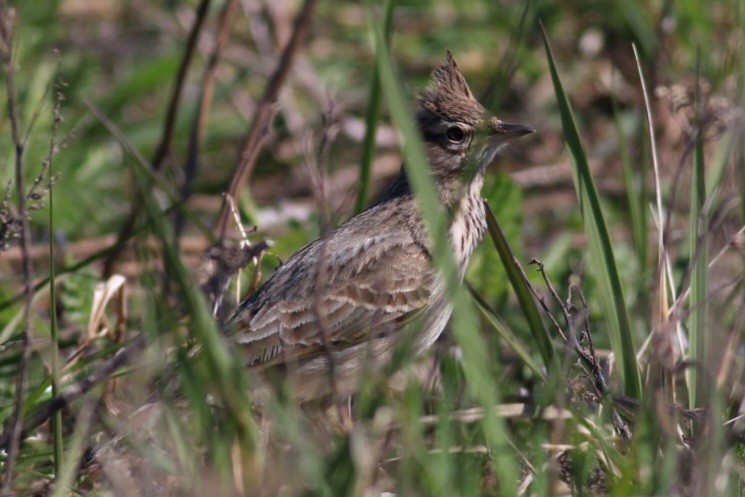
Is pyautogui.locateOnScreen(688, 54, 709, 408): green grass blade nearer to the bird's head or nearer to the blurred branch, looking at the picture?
the bird's head

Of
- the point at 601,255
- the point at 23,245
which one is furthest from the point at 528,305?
the point at 23,245

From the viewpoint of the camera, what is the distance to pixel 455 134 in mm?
4980

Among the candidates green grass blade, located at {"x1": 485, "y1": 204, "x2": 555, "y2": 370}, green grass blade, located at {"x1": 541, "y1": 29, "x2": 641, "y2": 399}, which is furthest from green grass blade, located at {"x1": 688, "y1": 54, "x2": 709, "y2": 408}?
green grass blade, located at {"x1": 485, "y1": 204, "x2": 555, "y2": 370}

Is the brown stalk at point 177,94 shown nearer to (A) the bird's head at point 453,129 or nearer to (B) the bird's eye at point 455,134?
(A) the bird's head at point 453,129

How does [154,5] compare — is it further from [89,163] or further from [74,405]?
[74,405]

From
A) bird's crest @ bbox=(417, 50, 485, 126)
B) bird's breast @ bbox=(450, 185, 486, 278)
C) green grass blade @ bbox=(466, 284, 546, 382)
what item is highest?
bird's crest @ bbox=(417, 50, 485, 126)

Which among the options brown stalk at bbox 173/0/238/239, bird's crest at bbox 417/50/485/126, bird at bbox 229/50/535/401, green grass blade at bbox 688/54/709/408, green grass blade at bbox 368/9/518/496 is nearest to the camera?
green grass blade at bbox 368/9/518/496

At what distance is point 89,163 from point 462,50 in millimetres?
2566

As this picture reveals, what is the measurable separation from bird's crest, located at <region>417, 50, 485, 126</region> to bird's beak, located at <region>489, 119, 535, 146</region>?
A: 0.39 feet

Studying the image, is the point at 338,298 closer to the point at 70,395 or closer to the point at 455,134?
the point at 455,134

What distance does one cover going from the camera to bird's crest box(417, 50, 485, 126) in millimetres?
4855

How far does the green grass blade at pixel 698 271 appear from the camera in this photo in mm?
3777

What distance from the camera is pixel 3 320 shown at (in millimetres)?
5039

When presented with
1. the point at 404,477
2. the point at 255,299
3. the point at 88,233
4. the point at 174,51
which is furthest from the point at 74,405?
the point at 174,51
